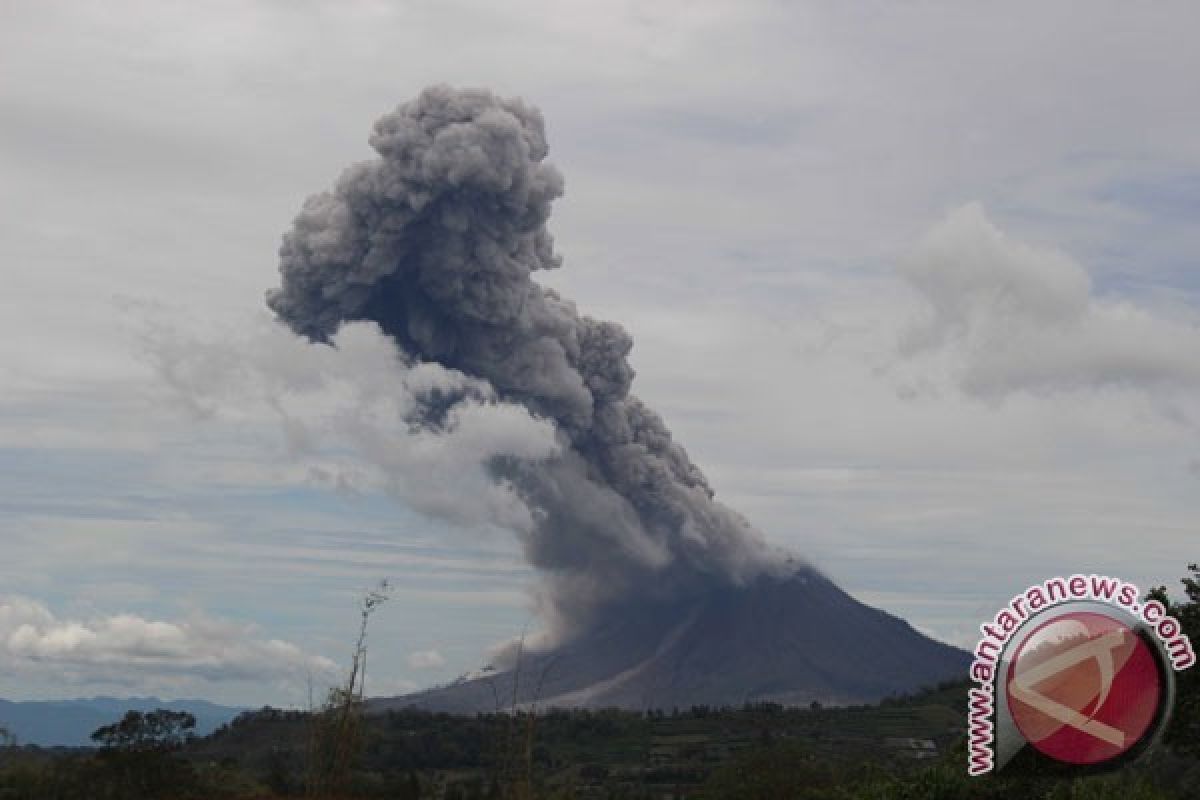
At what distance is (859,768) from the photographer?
224 ft

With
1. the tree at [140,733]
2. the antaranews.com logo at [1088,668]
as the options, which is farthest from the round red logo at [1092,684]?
the tree at [140,733]

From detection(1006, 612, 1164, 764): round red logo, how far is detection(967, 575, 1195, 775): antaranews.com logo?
15mm

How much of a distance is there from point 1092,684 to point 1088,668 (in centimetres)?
26

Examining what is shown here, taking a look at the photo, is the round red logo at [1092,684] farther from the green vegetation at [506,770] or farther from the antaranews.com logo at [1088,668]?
the green vegetation at [506,770]

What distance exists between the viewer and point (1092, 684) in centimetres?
2194

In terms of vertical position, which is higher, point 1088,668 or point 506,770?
point 1088,668

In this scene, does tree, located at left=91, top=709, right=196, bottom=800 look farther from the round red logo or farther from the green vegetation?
the round red logo

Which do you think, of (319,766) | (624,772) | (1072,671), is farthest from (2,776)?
(624,772)

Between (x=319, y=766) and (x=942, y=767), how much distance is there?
1722 centimetres

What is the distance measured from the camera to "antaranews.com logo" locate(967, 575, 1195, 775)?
853 inches

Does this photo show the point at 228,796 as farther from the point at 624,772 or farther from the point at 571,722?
the point at 571,722

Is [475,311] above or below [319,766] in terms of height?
above

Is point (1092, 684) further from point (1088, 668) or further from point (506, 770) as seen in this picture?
point (506, 770)

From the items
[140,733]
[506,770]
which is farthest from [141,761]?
Answer: [506,770]
